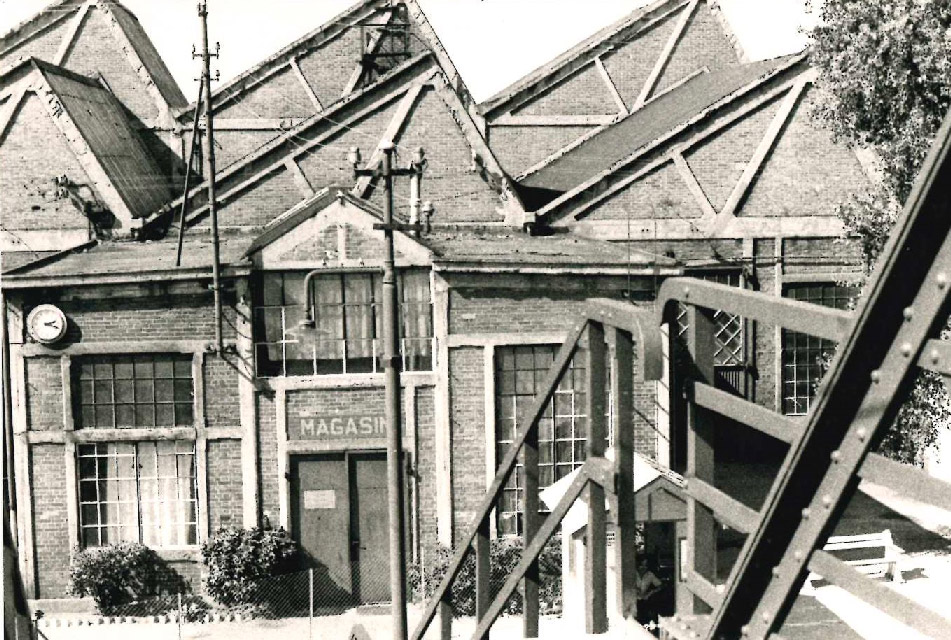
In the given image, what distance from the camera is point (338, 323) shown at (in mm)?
17219

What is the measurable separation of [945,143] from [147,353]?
1583cm

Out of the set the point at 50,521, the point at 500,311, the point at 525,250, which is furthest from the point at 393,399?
the point at 50,521

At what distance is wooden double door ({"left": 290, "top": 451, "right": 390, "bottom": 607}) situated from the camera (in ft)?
56.2

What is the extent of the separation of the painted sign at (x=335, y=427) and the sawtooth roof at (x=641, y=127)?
8153 mm

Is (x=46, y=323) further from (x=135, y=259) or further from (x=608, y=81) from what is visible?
(x=608, y=81)

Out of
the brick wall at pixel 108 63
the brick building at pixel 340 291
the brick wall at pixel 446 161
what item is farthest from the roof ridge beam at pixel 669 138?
the brick wall at pixel 108 63

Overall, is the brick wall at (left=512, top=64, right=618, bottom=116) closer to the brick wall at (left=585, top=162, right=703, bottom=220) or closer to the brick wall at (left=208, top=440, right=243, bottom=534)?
the brick wall at (left=585, top=162, right=703, bottom=220)

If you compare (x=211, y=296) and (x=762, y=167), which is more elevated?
(x=762, y=167)

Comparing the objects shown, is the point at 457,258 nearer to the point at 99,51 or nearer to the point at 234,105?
the point at 234,105

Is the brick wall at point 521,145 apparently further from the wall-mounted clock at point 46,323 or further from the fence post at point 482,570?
the fence post at point 482,570

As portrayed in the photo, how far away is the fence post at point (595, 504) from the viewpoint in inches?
163

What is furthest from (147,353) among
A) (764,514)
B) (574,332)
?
(764,514)

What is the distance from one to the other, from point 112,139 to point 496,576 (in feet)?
41.4

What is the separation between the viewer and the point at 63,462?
17.0m
